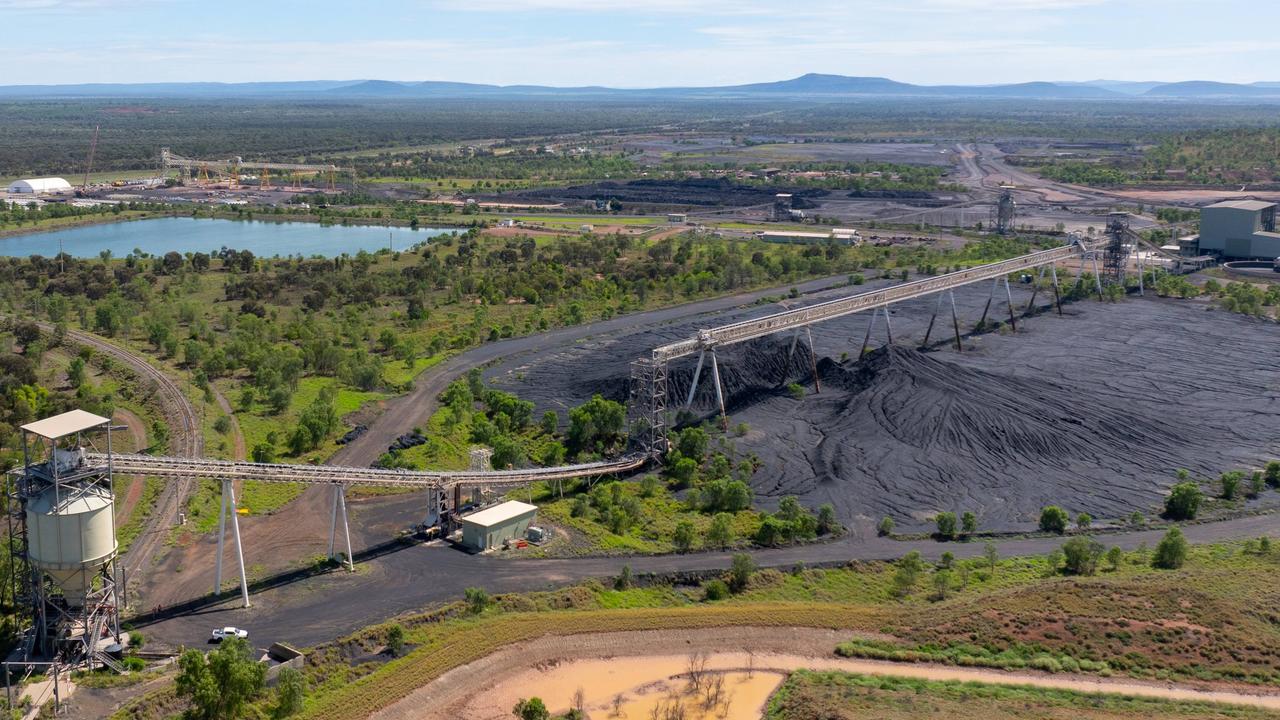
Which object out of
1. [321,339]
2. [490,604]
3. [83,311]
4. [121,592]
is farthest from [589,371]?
[83,311]

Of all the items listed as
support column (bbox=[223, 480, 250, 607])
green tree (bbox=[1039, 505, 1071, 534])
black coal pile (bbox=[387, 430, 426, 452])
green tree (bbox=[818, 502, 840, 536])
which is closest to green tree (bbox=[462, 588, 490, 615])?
support column (bbox=[223, 480, 250, 607])

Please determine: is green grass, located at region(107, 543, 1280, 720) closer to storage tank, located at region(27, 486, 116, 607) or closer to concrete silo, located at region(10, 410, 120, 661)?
concrete silo, located at region(10, 410, 120, 661)

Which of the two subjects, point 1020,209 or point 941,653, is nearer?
point 941,653

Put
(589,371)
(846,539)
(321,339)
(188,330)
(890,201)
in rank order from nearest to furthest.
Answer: (846,539)
(589,371)
(321,339)
(188,330)
(890,201)

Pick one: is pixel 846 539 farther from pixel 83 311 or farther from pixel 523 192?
pixel 523 192

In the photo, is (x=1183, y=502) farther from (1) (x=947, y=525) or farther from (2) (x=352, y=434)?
(2) (x=352, y=434)

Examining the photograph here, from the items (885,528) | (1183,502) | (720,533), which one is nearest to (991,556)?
(885,528)
